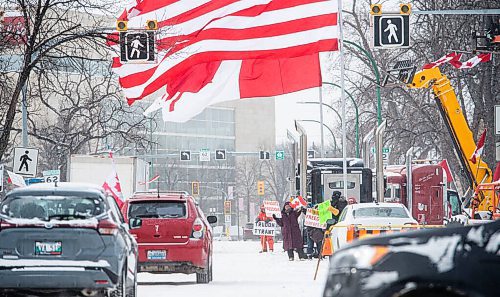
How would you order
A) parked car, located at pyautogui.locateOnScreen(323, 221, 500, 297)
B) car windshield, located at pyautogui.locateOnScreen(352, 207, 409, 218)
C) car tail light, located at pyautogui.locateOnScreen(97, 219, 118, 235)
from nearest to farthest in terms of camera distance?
parked car, located at pyautogui.locateOnScreen(323, 221, 500, 297) → car tail light, located at pyautogui.locateOnScreen(97, 219, 118, 235) → car windshield, located at pyautogui.locateOnScreen(352, 207, 409, 218)

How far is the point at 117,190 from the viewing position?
3127 centimetres

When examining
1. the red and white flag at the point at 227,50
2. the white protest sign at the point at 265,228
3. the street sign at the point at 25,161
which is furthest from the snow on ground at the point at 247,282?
the white protest sign at the point at 265,228

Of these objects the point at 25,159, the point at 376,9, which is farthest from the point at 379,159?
the point at 25,159

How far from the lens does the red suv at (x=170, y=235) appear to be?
68.1ft

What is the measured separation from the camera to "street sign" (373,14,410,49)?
86.5 feet

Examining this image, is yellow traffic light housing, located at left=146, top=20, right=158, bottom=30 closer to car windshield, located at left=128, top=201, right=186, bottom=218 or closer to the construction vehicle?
car windshield, located at left=128, top=201, right=186, bottom=218

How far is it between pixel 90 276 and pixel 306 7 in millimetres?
13839

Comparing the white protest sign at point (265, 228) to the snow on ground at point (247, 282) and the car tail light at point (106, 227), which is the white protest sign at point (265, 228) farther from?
the car tail light at point (106, 227)

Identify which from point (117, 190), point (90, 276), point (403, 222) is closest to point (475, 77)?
point (117, 190)

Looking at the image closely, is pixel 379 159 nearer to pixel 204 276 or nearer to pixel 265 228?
pixel 265 228

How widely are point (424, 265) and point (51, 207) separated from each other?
25.5 feet

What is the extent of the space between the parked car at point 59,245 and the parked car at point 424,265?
662 centimetres

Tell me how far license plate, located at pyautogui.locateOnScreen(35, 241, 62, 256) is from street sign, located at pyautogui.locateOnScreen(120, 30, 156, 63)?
1216cm

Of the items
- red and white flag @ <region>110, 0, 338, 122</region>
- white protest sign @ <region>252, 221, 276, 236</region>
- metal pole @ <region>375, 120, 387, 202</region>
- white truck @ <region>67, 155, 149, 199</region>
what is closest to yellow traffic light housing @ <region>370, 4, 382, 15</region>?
red and white flag @ <region>110, 0, 338, 122</region>
